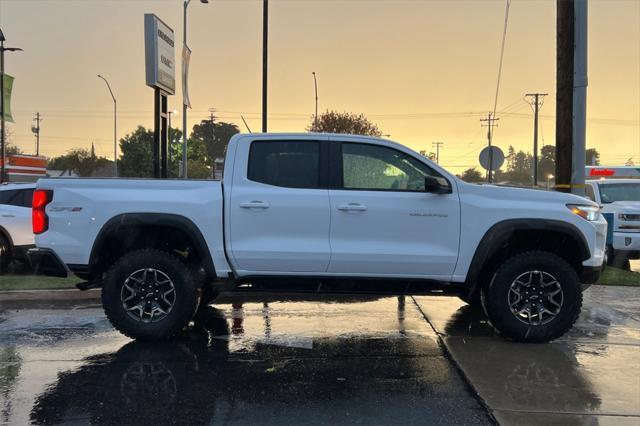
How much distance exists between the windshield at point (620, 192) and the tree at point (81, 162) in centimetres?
7863

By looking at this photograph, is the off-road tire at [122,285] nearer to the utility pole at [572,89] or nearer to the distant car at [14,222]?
the distant car at [14,222]

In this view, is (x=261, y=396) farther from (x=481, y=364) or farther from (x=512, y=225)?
(x=512, y=225)

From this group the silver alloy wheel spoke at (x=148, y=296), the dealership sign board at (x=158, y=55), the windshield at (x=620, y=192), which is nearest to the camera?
the silver alloy wheel spoke at (x=148, y=296)

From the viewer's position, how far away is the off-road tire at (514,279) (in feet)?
17.3

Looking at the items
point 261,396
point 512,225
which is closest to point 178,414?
point 261,396

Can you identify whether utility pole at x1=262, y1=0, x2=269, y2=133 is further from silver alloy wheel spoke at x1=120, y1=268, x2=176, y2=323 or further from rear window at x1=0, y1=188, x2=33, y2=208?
silver alloy wheel spoke at x1=120, y1=268, x2=176, y2=323

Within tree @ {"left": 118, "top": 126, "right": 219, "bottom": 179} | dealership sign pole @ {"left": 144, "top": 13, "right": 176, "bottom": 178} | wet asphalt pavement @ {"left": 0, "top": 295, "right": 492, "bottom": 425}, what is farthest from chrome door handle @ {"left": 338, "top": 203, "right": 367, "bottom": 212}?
tree @ {"left": 118, "top": 126, "right": 219, "bottom": 179}

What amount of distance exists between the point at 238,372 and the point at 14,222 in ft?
24.4

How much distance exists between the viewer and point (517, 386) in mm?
4262

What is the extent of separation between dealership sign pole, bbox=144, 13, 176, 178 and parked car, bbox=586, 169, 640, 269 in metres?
9.32

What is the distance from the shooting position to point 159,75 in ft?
40.3

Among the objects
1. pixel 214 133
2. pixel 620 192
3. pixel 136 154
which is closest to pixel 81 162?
pixel 136 154

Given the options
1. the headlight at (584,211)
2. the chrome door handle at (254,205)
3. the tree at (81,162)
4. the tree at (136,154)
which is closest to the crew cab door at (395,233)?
the chrome door handle at (254,205)

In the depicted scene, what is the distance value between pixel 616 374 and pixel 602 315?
2324 mm
